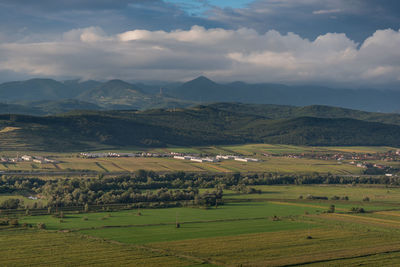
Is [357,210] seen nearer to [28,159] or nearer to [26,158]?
[28,159]

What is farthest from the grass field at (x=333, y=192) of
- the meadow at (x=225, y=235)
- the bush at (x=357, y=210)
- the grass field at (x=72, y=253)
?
the grass field at (x=72, y=253)

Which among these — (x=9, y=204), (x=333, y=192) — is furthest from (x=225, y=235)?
(x=333, y=192)

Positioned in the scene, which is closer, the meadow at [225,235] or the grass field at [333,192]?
the meadow at [225,235]

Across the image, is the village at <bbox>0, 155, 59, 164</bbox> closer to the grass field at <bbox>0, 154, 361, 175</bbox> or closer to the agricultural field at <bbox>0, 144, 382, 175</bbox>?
the agricultural field at <bbox>0, 144, 382, 175</bbox>

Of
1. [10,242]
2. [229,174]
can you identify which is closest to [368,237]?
[10,242]

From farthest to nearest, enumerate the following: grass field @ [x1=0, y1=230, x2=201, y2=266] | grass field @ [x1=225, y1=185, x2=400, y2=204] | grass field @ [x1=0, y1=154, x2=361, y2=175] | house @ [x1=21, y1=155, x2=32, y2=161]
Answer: house @ [x1=21, y1=155, x2=32, y2=161], grass field @ [x1=0, y1=154, x2=361, y2=175], grass field @ [x1=225, y1=185, x2=400, y2=204], grass field @ [x1=0, y1=230, x2=201, y2=266]

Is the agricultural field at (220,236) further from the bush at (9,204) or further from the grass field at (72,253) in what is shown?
the bush at (9,204)

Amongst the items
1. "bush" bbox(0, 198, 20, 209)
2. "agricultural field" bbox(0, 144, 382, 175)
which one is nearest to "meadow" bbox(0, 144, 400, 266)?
"bush" bbox(0, 198, 20, 209)

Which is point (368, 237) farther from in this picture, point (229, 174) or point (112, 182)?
point (229, 174)

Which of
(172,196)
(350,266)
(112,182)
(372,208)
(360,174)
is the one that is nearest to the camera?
(350,266)
